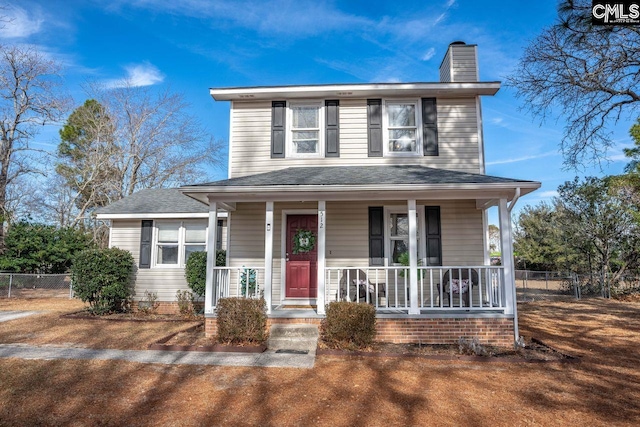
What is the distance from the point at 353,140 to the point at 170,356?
6.52 meters

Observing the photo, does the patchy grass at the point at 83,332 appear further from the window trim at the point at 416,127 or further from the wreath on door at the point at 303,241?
the window trim at the point at 416,127

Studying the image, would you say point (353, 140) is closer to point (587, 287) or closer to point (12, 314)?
point (12, 314)

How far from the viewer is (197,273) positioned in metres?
9.91

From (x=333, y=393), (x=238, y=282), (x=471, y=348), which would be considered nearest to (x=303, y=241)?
(x=238, y=282)

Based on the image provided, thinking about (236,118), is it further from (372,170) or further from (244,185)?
(372,170)

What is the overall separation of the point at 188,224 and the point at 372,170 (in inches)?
233

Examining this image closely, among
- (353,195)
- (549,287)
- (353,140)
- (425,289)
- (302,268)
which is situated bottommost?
(549,287)

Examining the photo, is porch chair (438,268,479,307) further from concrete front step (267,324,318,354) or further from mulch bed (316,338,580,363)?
concrete front step (267,324,318,354)

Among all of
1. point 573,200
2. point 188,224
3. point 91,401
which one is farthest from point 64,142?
point 573,200

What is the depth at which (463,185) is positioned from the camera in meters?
7.05

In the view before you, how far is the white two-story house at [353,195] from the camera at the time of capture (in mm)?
7574

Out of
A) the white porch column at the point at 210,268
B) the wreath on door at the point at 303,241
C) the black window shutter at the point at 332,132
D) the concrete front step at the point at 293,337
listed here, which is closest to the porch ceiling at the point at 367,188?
the white porch column at the point at 210,268

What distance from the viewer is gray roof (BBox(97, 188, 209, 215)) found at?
11.1 metres

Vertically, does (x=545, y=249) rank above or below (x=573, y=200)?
below
